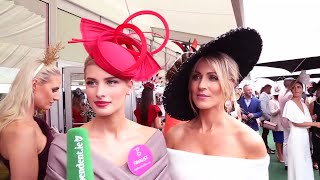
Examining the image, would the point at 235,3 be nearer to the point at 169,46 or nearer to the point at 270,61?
the point at 270,61

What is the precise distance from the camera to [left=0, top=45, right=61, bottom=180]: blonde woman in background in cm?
146

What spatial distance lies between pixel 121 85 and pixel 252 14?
6697 millimetres

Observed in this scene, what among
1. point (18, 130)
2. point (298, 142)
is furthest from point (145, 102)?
point (18, 130)

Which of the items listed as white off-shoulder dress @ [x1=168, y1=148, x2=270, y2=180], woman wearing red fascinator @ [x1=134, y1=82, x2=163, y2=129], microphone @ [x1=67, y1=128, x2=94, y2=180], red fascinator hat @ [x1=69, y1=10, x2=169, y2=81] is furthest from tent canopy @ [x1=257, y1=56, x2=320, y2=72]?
microphone @ [x1=67, y1=128, x2=94, y2=180]

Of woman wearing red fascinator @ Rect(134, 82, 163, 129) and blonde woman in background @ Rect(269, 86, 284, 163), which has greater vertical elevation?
woman wearing red fascinator @ Rect(134, 82, 163, 129)

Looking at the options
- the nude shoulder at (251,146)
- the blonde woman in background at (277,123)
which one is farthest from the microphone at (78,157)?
the blonde woman in background at (277,123)

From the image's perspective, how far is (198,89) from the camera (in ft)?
4.51

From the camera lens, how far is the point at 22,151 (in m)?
1.46

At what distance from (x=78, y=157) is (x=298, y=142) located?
3.95 meters

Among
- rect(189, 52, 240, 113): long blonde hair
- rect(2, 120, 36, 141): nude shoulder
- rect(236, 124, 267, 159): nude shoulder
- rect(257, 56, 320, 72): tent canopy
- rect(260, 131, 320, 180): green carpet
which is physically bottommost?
rect(260, 131, 320, 180): green carpet

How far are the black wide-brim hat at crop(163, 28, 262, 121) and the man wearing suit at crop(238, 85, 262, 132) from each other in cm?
398

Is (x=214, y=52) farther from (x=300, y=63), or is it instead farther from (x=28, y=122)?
(x=300, y=63)

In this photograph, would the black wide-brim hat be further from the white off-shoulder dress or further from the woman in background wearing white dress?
the woman in background wearing white dress

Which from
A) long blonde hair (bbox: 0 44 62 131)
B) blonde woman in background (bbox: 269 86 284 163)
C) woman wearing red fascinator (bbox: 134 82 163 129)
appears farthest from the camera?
blonde woman in background (bbox: 269 86 284 163)
